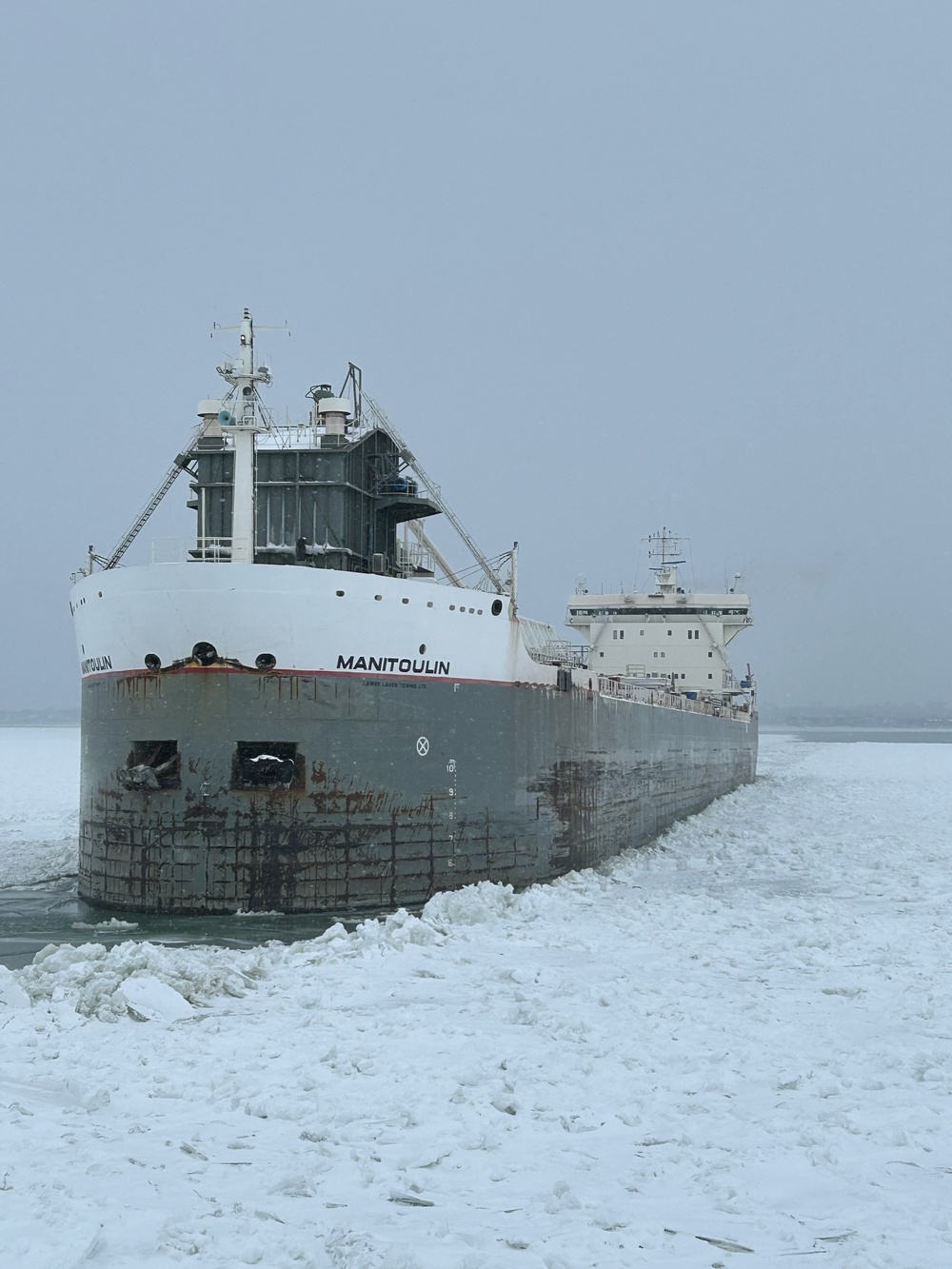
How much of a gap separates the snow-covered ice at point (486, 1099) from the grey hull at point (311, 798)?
158 centimetres

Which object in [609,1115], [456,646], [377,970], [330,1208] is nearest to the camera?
[330,1208]

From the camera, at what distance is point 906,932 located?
11.2 meters

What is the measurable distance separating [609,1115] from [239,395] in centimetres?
1017

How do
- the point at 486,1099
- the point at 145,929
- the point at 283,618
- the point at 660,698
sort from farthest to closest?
the point at 660,698 → the point at 283,618 → the point at 145,929 → the point at 486,1099

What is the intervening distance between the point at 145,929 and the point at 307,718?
2970 mm

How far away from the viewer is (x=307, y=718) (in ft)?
40.2

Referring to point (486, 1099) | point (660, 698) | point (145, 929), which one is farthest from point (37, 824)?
point (486, 1099)

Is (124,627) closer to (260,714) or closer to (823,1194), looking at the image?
(260,714)

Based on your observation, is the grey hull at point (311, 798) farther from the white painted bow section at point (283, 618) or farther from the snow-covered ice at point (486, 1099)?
the snow-covered ice at point (486, 1099)

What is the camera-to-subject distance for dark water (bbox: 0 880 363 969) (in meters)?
10.9

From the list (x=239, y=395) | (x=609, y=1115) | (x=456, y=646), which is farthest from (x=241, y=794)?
(x=609, y=1115)

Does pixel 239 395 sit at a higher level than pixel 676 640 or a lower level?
higher

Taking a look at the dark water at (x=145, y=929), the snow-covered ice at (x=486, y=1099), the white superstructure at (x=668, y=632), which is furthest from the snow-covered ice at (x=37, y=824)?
the white superstructure at (x=668, y=632)

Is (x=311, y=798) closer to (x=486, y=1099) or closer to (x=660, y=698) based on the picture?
(x=486, y=1099)
